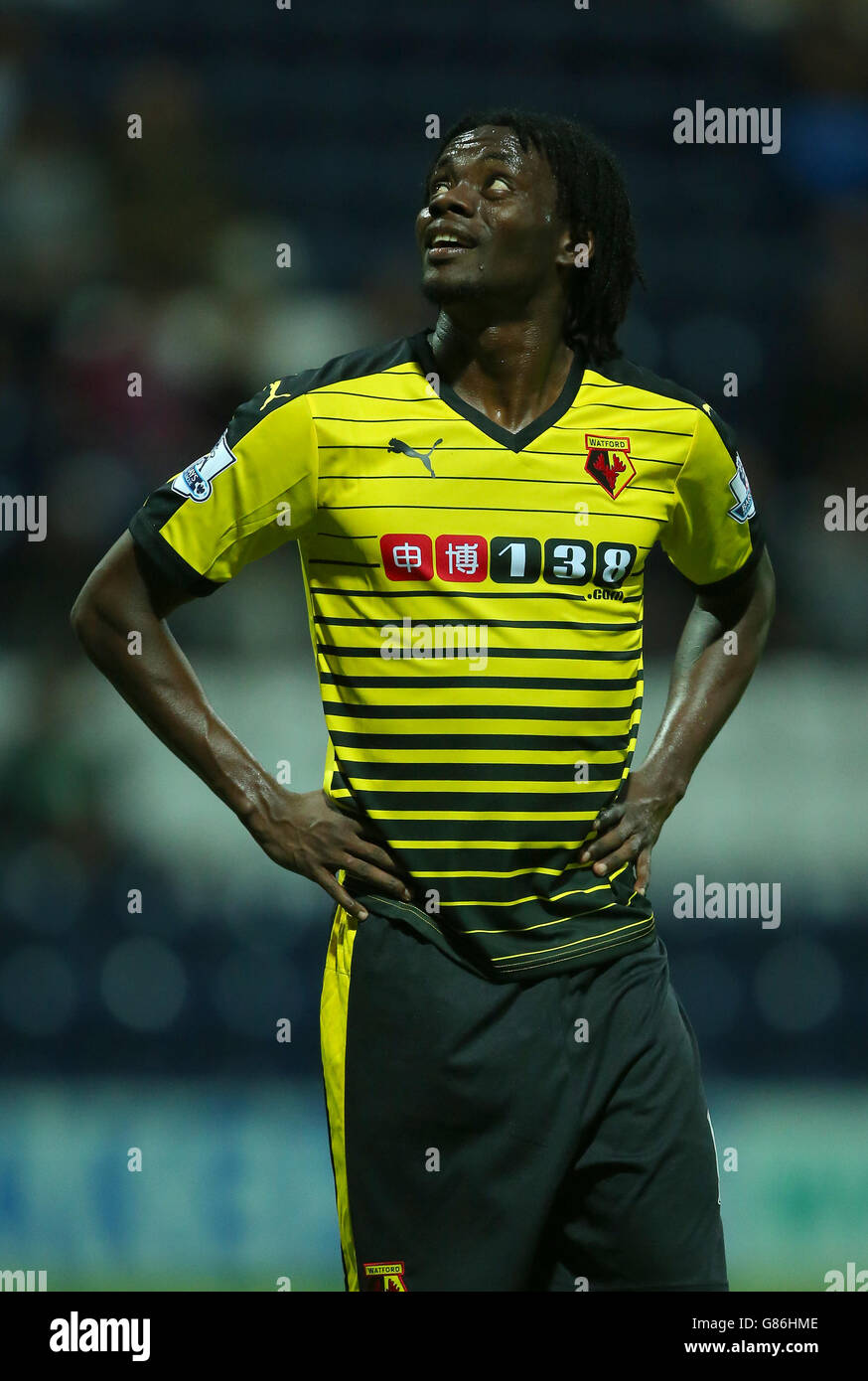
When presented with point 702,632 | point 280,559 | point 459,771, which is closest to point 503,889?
point 459,771

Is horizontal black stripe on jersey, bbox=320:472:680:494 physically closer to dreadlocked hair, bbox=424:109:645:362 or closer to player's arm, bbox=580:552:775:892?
dreadlocked hair, bbox=424:109:645:362

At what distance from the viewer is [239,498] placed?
2.73 meters

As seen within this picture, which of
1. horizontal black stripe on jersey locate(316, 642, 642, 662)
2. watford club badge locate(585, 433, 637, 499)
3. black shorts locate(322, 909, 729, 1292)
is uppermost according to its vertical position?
watford club badge locate(585, 433, 637, 499)

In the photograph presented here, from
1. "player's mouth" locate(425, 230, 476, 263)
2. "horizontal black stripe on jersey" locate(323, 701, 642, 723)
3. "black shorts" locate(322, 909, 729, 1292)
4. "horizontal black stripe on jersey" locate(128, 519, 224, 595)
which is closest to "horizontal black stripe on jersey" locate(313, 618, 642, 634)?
"horizontal black stripe on jersey" locate(323, 701, 642, 723)

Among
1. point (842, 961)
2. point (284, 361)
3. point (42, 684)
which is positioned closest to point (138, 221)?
point (284, 361)

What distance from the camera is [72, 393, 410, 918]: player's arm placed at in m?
2.71

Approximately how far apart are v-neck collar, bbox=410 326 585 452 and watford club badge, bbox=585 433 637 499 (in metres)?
0.07

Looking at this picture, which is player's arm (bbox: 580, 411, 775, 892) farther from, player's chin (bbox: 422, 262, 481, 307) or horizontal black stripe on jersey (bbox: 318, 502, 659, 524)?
player's chin (bbox: 422, 262, 481, 307)

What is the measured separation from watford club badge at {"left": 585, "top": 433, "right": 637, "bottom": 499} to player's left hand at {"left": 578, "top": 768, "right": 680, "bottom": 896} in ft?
1.65

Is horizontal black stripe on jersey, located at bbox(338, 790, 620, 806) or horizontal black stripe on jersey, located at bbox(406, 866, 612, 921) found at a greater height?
horizontal black stripe on jersey, located at bbox(338, 790, 620, 806)

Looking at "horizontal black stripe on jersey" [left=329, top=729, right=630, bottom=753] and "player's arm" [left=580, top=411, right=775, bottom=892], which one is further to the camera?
"player's arm" [left=580, top=411, right=775, bottom=892]
